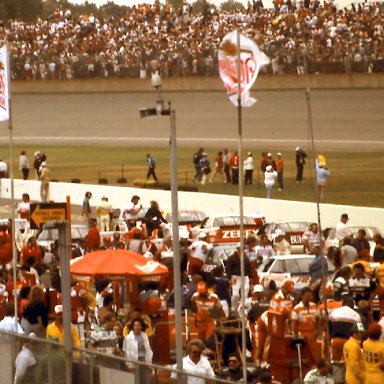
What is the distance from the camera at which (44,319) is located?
61.3 feet

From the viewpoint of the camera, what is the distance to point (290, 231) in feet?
108

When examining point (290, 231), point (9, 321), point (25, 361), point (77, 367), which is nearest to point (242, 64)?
point (9, 321)

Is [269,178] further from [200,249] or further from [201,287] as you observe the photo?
[201,287]

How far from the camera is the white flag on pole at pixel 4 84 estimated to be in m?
20.6

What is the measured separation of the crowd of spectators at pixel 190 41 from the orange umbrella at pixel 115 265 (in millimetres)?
41512

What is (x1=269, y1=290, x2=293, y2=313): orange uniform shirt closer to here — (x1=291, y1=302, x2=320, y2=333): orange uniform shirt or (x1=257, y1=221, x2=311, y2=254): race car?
(x1=291, y1=302, x2=320, y2=333): orange uniform shirt

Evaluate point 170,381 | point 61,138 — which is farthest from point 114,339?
point 61,138

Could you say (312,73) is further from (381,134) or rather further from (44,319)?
(44,319)

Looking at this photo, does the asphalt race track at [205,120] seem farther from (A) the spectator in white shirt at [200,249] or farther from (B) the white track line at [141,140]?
(A) the spectator in white shirt at [200,249]

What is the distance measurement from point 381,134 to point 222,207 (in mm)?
18667

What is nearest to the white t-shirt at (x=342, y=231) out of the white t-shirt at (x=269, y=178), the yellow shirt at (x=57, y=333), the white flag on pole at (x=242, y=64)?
the white t-shirt at (x=269, y=178)

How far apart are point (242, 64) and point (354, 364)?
13.8ft

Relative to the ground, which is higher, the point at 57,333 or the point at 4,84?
the point at 4,84

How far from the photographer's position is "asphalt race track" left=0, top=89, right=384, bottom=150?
59.9 m
